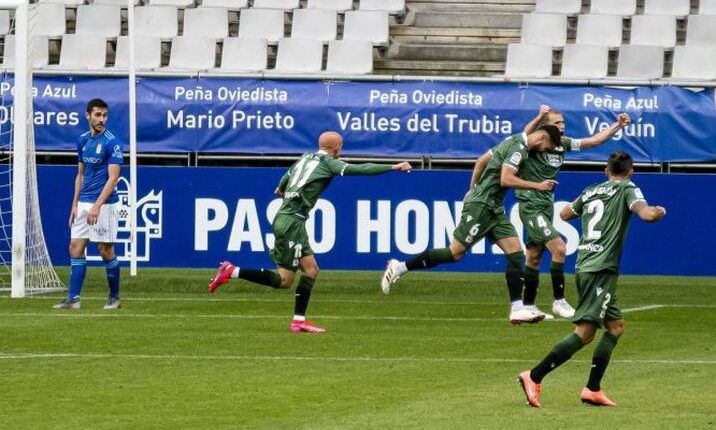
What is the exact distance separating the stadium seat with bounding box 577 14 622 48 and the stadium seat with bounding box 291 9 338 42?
3.84 meters

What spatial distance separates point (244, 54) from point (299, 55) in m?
0.90

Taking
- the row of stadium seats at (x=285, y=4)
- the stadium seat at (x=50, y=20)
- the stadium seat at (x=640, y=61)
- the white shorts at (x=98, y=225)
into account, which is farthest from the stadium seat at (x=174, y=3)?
the white shorts at (x=98, y=225)

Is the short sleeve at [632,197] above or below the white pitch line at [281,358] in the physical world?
above

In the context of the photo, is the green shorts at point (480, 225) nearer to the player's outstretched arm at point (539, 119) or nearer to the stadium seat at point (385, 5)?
the player's outstretched arm at point (539, 119)

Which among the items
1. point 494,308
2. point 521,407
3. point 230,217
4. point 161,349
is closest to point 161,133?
point 230,217

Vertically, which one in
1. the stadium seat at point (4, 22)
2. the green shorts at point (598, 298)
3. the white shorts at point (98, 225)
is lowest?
the white shorts at point (98, 225)

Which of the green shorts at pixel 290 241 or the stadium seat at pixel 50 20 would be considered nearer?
the green shorts at pixel 290 241

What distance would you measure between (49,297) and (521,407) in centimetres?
1001

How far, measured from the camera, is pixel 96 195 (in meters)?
17.2

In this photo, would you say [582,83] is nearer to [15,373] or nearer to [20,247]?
[20,247]

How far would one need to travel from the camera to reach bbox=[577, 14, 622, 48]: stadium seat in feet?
82.7

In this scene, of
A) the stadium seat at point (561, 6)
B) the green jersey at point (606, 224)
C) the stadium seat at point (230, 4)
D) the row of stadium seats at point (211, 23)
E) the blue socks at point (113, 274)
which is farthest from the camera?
the stadium seat at point (230, 4)

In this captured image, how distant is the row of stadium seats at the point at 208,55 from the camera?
82.6ft

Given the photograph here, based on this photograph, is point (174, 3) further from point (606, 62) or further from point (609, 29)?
point (606, 62)
